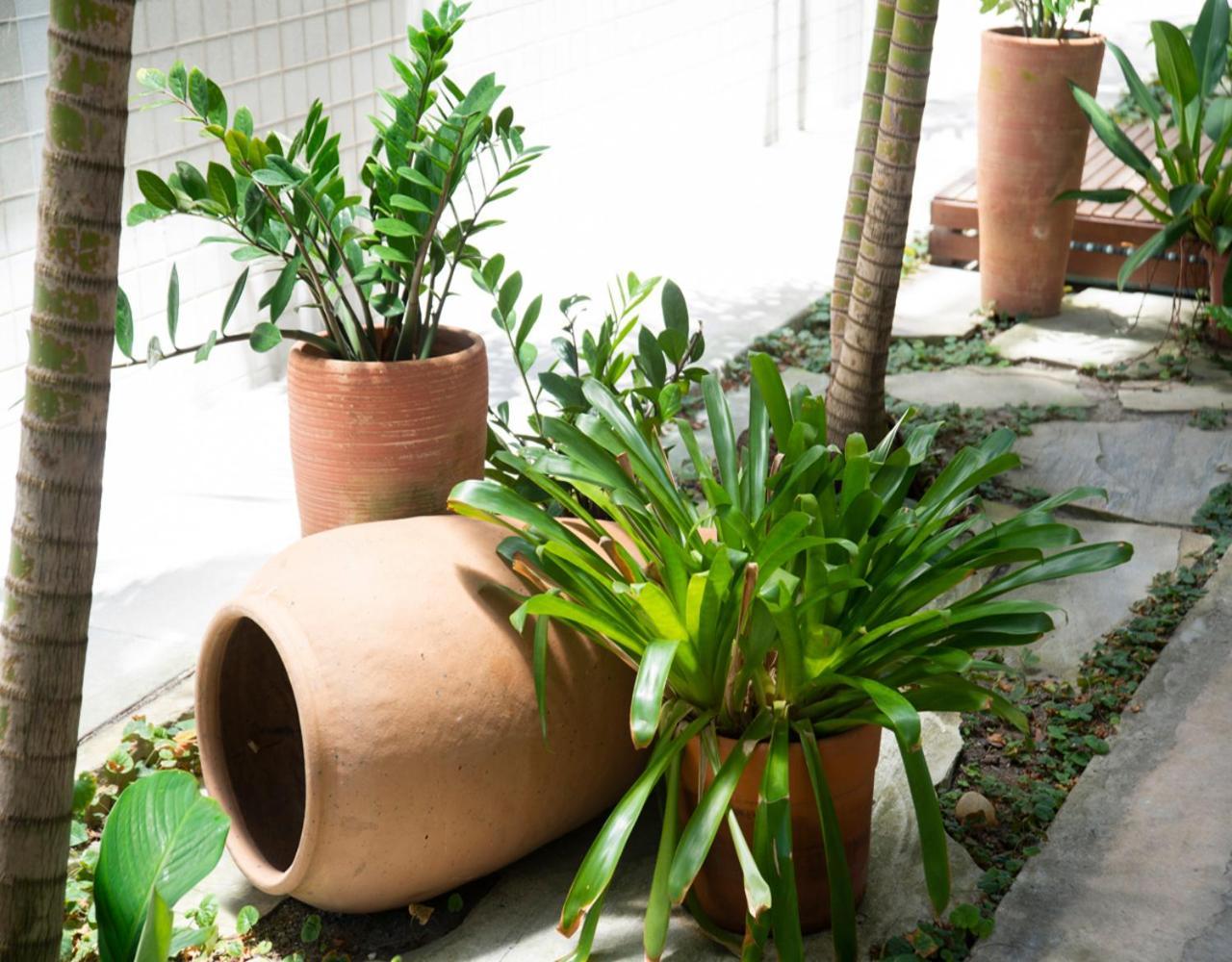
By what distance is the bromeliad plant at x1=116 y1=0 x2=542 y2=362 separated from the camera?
8.69 feet

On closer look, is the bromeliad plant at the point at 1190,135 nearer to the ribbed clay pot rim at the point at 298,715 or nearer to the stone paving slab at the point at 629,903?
the stone paving slab at the point at 629,903

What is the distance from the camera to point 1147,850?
8.13 feet

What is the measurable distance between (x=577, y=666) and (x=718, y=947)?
19.3 inches

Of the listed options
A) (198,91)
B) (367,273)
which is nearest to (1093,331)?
(367,273)

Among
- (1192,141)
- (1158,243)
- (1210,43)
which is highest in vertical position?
(1210,43)

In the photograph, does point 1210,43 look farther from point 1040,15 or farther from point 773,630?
point 773,630

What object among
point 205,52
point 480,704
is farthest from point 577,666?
point 205,52

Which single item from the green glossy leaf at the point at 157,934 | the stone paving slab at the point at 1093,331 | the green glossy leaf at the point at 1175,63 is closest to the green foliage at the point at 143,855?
the green glossy leaf at the point at 157,934

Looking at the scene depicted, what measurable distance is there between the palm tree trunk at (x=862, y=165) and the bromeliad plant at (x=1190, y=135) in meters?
1.00

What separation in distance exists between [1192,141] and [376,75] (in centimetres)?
273

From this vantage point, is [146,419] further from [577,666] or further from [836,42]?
[836,42]

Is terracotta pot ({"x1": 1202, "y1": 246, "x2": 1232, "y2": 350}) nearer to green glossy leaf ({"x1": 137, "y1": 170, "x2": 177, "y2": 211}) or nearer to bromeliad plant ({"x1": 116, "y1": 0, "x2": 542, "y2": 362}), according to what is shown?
bromeliad plant ({"x1": 116, "y1": 0, "x2": 542, "y2": 362})

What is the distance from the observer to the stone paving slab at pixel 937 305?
17.4 feet

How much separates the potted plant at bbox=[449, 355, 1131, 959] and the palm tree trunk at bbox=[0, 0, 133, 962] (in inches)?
28.4
